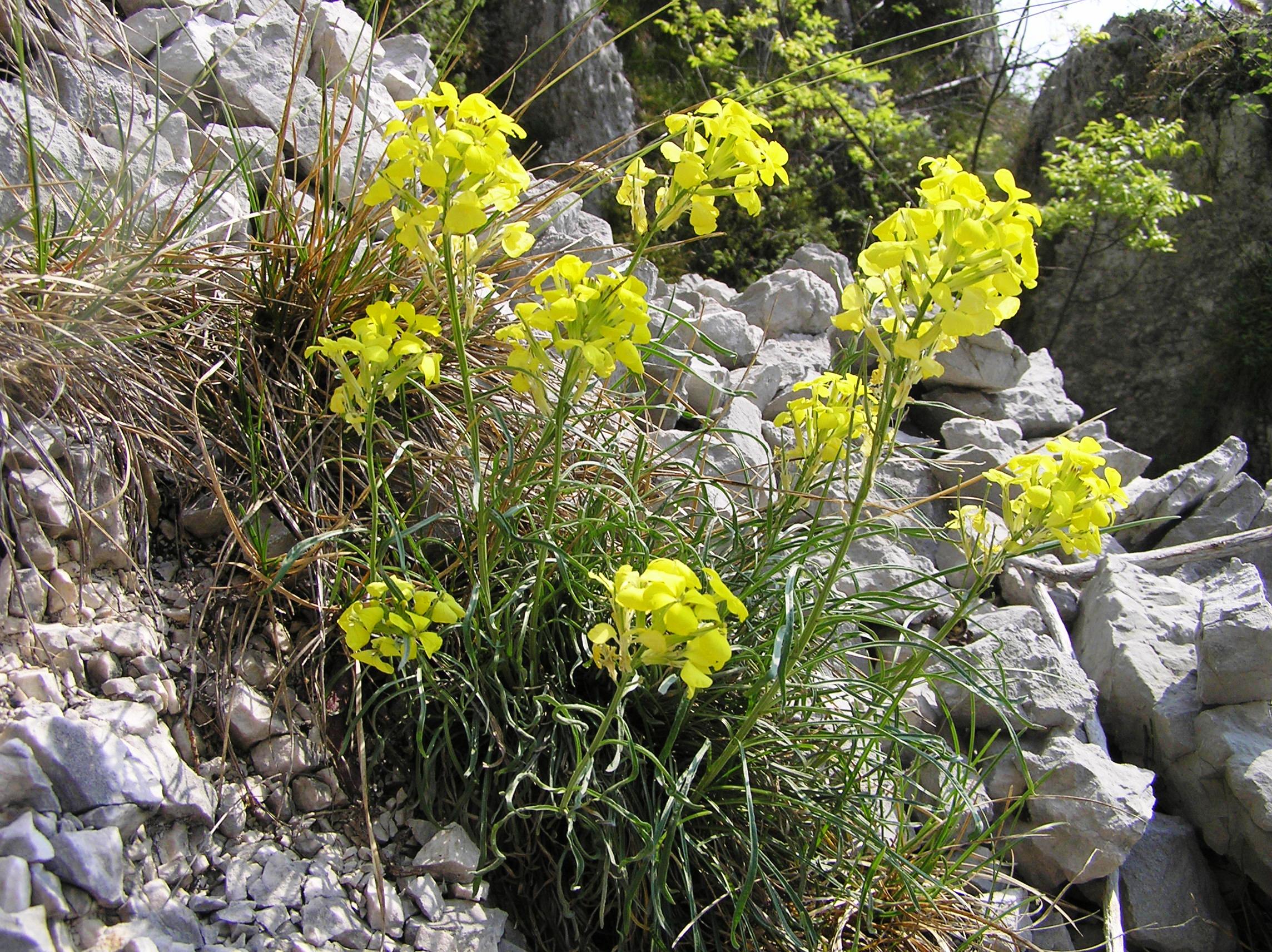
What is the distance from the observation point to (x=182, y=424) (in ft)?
5.70

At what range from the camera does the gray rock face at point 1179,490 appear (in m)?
3.31

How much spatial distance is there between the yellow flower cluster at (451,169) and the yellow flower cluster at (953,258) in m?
0.47

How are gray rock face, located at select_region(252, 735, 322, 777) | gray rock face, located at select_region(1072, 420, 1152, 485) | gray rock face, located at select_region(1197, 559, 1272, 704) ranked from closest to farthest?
gray rock face, located at select_region(252, 735, 322, 777) → gray rock face, located at select_region(1197, 559, 1272, 704) → gray rock face, located at select_region(1072, 420, 1152, 485)

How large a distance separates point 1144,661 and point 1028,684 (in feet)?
1.58

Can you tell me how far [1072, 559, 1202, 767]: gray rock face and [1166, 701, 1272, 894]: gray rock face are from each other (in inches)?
2.0

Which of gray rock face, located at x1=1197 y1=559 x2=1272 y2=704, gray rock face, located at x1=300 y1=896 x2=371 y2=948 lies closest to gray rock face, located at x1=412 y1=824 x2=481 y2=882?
gray rock face, located at x1=300 y1=896 x2=371 y2=948

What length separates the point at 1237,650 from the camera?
229cm

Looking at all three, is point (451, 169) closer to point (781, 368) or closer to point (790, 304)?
point (781, 368)

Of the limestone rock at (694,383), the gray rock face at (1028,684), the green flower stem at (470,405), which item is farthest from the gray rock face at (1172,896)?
the green flower stem at (470,405)

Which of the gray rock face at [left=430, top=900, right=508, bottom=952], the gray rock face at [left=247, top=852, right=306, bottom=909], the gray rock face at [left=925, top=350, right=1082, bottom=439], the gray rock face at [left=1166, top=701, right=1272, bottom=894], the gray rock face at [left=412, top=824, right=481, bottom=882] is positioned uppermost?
the gray rock face at [left=925, top=350, right=1082, bottom=439]

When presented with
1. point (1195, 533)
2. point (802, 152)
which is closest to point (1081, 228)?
point (802, 152)

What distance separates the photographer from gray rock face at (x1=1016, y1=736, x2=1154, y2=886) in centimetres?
200

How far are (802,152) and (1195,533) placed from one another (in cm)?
304

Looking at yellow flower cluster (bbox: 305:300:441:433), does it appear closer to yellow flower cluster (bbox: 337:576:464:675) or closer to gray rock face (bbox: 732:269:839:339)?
yellow flower cluster (bbox: 337:576:464:675)
